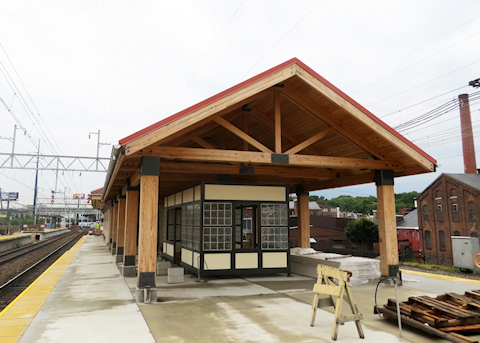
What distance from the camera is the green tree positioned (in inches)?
1841

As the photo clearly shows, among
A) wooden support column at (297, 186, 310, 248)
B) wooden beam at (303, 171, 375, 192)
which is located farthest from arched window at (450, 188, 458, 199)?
wooden beam at (303, 171, 375, 192)

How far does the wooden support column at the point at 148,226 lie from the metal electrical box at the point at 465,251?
40.5ft

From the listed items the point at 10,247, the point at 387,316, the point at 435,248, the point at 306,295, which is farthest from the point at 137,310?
the point at 435,248

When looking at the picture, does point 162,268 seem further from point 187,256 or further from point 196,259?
point 196,259

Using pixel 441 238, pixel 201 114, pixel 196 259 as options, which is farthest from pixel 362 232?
pixel 201 114

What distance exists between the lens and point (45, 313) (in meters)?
6.59

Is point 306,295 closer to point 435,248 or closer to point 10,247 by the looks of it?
point 10,247

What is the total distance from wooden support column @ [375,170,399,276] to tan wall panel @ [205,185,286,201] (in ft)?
9.68

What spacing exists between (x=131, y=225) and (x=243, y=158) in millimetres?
5453

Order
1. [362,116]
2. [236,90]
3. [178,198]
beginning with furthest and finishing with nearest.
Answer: [178,198] → [362,116] → [236,90]

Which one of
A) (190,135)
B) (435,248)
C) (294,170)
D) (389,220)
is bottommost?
(435,248)

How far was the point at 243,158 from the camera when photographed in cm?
832

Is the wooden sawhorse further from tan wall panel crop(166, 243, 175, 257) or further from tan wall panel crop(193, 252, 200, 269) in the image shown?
tan wall panel crop(166, 243, 175, 257)

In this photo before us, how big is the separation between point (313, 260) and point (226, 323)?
19.3ft
